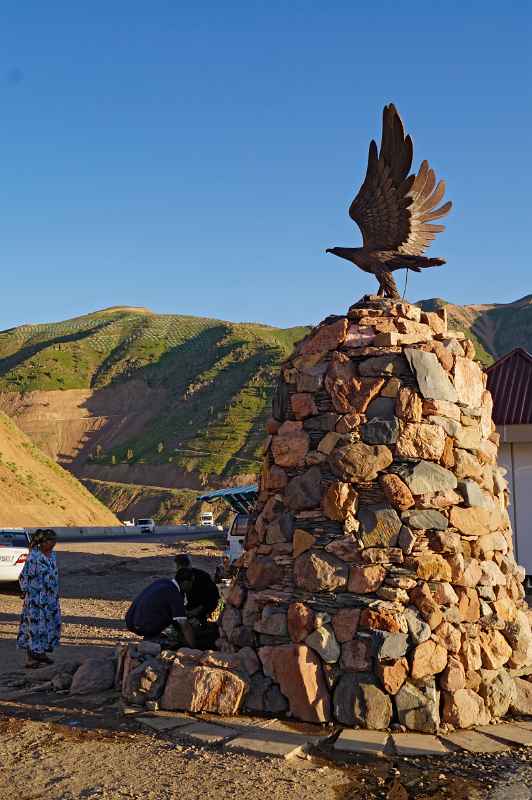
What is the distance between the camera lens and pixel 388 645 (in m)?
6.05

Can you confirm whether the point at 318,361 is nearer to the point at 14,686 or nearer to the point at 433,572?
the point at 433,572

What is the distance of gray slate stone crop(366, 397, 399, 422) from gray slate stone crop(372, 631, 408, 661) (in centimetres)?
192

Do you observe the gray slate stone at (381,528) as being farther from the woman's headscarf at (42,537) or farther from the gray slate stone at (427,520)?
the woman's headscarf at (42,537)

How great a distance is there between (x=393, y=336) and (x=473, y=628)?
2696 millimetres

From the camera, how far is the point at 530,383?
14.1 meters

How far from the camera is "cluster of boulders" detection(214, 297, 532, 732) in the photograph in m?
6.14

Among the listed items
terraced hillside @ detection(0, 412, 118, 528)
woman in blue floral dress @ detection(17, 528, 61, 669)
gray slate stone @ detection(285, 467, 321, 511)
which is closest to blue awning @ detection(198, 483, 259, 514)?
woman in blue floral dress @ detection(17, 528, 61, 669)

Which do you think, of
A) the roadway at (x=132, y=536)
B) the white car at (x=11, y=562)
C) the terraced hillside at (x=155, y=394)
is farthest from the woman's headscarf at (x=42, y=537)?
the terraced hillside at (x=155, y=394)

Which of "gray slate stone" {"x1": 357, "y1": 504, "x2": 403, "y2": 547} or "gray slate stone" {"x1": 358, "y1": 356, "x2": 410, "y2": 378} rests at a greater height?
"gray slate stone" {"x1": 358, "y1": 356, "x2": 410, "y2": 378}

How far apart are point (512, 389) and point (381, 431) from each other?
26.9ft

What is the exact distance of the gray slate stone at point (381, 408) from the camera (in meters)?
6.95

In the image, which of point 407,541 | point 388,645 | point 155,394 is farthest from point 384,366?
point 155,394

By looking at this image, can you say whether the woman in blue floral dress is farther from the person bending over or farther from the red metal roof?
the red metal roof

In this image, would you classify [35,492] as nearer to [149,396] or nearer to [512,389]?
[512,389]
